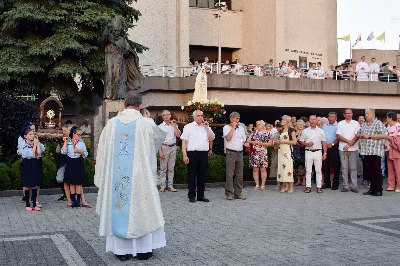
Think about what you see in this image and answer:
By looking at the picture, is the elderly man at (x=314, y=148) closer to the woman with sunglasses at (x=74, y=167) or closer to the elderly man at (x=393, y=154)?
the elderly man at (x=393, y=154)

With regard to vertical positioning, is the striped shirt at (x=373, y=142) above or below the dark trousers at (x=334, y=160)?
above

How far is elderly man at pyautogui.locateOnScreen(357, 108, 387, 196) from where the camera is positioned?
13023mm

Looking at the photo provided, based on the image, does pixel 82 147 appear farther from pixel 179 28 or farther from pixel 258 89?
pixel 179 28

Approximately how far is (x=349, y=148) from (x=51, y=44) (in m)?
13.9

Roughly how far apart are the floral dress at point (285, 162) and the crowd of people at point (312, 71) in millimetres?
16575

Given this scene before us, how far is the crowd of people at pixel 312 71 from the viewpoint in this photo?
1231 inches

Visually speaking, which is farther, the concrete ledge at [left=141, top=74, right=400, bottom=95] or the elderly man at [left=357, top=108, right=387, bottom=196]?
the concrete ledge at [left=141, top=74, right=400, bottom=95]

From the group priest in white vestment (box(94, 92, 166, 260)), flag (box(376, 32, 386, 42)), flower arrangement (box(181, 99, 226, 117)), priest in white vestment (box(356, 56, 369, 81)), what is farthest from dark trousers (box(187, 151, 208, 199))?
flag (box(376, 32, 386, 42))

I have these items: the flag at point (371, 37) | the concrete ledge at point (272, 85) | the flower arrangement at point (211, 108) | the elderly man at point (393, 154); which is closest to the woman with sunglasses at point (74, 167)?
the elderly man at point (393, 154)

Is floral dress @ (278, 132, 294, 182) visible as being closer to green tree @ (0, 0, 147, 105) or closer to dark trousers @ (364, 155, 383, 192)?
dark trousers @ (364, 155, 383, 192)

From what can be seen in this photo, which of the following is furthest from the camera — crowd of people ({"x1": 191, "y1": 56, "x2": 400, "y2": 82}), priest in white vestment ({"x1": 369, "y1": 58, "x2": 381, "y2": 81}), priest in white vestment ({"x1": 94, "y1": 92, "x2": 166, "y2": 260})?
priest in white vestment ({"x1": 369, "y1": 58, "x2": 381, "y2": 81})

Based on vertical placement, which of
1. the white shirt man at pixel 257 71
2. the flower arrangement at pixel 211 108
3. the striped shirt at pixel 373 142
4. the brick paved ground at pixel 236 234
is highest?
the white shirt man at pixel 257 71

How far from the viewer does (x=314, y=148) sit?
1386 cm

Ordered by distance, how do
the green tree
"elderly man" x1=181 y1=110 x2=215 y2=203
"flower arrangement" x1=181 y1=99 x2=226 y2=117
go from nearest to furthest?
"elderly man" x1=181 y1=110 x2=215 y2=203 → "flower arrangement" x1=181 y1=99 x2=226 y2=117 → the green tree
